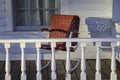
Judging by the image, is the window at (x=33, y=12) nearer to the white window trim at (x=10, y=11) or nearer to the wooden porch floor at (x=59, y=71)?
the white window trim at (x=10, y=11)

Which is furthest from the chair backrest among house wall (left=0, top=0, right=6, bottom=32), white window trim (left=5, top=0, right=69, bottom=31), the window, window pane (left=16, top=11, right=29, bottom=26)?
house wall (left=0, top=0, right=6, bottom=32)

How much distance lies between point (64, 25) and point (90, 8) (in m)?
0.79

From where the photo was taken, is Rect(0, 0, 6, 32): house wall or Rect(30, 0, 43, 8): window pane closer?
Rect(0, 0, 6, 32): house wall

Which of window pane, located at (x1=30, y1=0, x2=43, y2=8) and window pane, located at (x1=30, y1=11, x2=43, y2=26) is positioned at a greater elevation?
window pane, located at (x1=30, y1=0, x2=43, y2=8)

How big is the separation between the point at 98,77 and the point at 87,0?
2.58 metres

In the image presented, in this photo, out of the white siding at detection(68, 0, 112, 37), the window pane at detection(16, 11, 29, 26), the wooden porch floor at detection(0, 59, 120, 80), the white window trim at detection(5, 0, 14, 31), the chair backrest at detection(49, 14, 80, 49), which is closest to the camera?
the wooden porch floor at detection(0, 59, 120, 80)

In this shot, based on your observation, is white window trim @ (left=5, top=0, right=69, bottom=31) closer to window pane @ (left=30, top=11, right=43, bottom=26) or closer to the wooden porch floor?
window pane @ (left=30, top=11, right=43, bottom=26)

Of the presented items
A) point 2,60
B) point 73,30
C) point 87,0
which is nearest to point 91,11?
point 87,0

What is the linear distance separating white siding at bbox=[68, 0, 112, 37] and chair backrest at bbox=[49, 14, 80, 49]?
1.70ft

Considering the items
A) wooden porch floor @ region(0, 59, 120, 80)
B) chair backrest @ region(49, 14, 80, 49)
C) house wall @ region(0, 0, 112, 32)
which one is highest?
house wall @ region(0, 0, 112, 32)

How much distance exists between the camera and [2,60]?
6.86 m

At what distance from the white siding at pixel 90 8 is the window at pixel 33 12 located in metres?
0.31

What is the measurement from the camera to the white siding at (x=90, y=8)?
684 cm

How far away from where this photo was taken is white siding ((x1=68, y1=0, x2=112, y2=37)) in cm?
684
